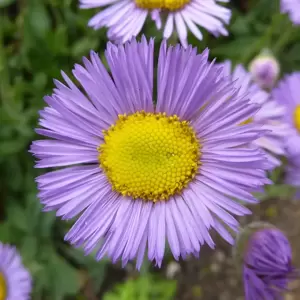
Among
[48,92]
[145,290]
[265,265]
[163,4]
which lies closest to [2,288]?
[145,290]

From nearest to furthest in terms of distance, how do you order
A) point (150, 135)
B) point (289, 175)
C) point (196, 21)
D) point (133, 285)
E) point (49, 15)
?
point (150, 135), point (196, 21), point (289, 175), point (133, 285), point (49, 15)

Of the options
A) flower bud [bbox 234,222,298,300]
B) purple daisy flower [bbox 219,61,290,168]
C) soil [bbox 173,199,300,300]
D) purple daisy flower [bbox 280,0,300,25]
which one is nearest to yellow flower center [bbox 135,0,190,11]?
purple daisy flower [bbox 219,61,290,168]

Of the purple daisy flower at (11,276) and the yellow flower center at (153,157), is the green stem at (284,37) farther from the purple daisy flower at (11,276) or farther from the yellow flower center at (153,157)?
the purple daisy flower at (11,276)

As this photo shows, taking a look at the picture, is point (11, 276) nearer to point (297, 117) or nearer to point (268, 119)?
point (268, 119)

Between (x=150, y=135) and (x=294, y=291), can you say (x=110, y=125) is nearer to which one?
(x=150, y=135)

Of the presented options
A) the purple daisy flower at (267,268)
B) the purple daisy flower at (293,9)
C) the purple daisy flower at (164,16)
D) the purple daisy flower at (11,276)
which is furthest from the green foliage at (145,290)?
the purple daisy flower at (293,9)

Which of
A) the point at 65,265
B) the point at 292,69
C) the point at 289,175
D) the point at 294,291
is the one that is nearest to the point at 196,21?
the point at 289,175

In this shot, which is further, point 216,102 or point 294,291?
point 294,291

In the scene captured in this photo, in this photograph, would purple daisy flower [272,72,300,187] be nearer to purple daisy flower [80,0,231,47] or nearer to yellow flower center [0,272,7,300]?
purple daisy flower [80,0,231,47]
